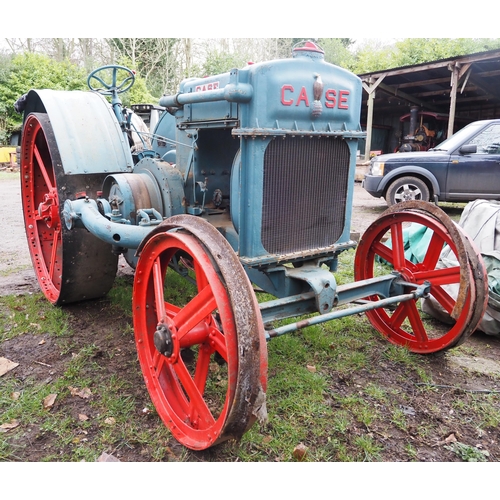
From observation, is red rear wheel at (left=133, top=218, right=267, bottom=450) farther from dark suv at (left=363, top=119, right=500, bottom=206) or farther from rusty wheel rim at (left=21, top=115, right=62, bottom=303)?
dark suv at (left=363, top=119, right=500, bottom=206)

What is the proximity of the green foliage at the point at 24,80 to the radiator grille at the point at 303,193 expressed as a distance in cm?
1837

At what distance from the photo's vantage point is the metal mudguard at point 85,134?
3061 millimetres

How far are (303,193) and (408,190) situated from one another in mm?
5872

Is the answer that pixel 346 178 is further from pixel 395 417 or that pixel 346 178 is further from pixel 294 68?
pixel 395 417

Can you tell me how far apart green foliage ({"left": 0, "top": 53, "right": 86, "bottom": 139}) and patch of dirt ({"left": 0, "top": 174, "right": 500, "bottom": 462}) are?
17.0 meters

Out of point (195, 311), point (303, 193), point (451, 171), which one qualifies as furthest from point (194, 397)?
point (451, 171)

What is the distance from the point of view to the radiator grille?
2.38 metres

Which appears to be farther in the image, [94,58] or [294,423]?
[94,58]

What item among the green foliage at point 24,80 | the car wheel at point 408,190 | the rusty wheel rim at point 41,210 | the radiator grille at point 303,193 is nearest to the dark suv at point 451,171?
the car wheel at point 408,190

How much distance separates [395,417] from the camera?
2422 millimetres

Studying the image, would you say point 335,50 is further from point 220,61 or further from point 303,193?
point 303,193

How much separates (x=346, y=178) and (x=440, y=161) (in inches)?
222

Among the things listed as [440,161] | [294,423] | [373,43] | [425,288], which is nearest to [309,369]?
[294,423]

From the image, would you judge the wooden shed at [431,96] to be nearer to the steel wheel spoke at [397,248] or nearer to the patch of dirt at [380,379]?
the steel wheel spoke at [397,248]
